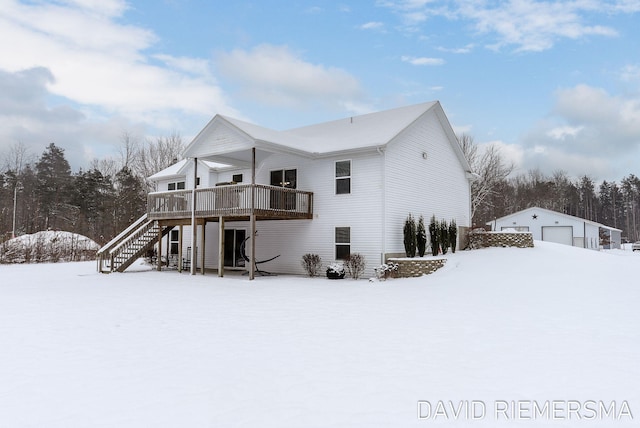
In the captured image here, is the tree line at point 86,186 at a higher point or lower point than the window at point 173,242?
higher

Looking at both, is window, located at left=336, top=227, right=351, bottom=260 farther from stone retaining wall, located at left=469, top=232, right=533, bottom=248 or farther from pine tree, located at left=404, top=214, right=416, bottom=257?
stone retaining wall, located at left=469, top=232, right=533, bottom=248

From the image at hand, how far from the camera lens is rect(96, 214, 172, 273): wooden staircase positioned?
779 inches

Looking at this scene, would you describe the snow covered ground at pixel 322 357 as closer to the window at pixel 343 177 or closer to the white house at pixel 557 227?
the window at pixel 343 177

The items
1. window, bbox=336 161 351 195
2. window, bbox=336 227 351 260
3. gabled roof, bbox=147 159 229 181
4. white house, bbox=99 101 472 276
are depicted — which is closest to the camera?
white house, bbox=99 101 472 276

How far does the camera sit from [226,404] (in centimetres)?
436

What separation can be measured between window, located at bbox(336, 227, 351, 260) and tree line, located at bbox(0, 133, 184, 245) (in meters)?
27.0

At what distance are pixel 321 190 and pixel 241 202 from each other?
11.6 feet

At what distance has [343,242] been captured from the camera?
696 inches

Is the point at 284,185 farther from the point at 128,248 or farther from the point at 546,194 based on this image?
the point at 546,194

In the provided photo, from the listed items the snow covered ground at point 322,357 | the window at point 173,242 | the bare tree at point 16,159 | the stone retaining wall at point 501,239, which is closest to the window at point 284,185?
the snow covered ground at point 322,357

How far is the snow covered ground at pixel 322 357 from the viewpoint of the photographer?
4191 mm

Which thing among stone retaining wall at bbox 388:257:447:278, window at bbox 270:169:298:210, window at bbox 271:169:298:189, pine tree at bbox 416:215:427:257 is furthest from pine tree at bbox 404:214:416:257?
window at bbox 271:169:298:189

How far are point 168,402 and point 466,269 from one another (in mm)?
12792

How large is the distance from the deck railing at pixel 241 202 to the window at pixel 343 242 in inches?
62.4
